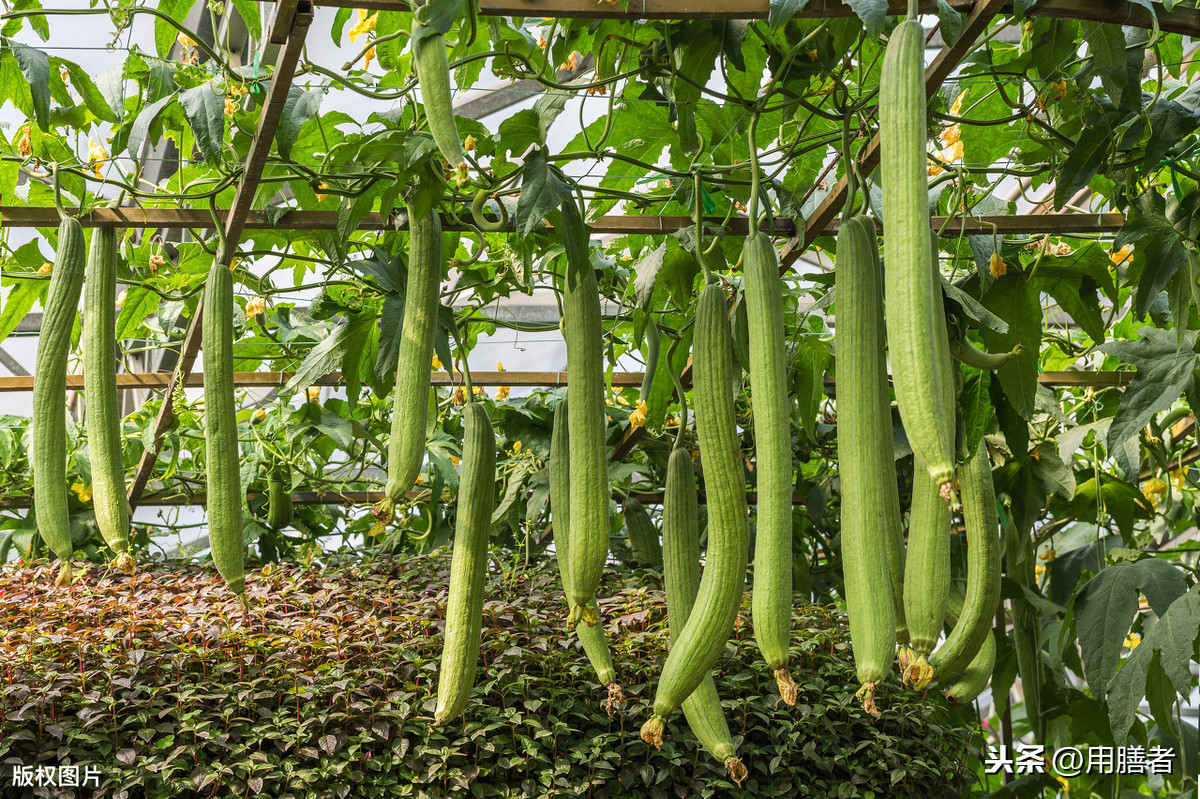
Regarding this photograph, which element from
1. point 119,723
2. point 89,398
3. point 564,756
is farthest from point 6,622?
point 89,398

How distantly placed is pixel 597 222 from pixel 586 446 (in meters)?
1.05

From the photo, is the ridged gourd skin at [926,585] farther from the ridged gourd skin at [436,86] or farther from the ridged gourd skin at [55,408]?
the ridged gourd skin at [55,408]

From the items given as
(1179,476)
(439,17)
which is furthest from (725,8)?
(1179,476)

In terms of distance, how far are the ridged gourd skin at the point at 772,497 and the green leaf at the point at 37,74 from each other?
54.5 inches

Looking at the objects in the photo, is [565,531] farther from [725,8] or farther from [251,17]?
[251,17]

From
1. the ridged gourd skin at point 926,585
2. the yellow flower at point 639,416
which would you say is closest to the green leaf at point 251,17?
the ridged gourd skin at point 926,585

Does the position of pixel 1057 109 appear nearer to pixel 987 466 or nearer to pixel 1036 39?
pixel 1036 39

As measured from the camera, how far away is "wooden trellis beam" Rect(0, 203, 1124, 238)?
209cm

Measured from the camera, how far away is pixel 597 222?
91.6 inches

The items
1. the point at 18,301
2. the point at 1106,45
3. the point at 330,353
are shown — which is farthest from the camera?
the point at 18,301

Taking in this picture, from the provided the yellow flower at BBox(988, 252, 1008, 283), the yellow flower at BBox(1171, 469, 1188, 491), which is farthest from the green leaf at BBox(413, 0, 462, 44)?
the yellow flower at BBox(1171, 469, 1188, 491)

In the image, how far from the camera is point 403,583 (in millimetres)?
3906

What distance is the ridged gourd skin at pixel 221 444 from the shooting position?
54.0 inches

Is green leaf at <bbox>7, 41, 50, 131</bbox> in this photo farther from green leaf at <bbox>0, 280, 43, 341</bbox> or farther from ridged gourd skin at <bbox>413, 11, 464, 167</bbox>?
ridged gourd skin at <bbox>413, 11, 464, 167</bbox>
